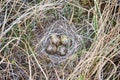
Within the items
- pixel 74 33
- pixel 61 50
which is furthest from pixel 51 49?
pixel 74 33

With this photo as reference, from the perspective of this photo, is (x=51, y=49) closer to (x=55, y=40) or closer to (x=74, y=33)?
(x=55, y=40)

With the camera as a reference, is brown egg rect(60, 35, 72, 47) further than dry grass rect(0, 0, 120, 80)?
Yes

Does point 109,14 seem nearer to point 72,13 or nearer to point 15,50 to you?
point 72,13

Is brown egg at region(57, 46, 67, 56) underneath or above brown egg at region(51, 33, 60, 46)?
underneath

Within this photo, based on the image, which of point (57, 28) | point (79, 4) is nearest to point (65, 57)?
point (57, 28)
